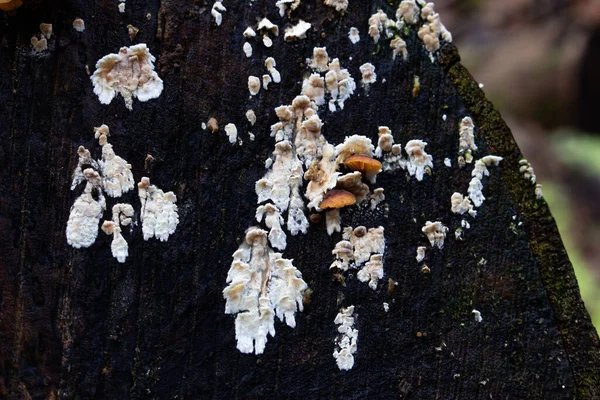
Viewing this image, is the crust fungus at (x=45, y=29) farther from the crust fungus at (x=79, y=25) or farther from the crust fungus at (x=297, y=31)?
the crust fungus at (x=297, y=31)

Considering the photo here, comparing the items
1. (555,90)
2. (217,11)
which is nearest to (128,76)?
(217,11)

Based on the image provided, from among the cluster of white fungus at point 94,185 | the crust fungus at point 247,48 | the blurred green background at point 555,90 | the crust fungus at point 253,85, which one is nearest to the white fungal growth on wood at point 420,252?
the crust fungus at point 253,85

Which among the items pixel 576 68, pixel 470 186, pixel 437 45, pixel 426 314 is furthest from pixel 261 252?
pixel 576 68

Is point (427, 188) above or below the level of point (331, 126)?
below

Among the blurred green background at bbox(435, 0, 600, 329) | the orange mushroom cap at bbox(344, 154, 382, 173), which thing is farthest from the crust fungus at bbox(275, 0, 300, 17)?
the blurred green background at bbox(435, 0, 600, 329)

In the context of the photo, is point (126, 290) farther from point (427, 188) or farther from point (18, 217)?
point (427, 188)

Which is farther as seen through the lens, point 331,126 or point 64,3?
point 331,126

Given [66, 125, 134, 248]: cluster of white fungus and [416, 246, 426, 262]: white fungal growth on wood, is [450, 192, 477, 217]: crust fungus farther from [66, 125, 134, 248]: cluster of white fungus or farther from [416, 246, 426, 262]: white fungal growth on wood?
[66, 125, 134, 248]: cluster of white fungus
